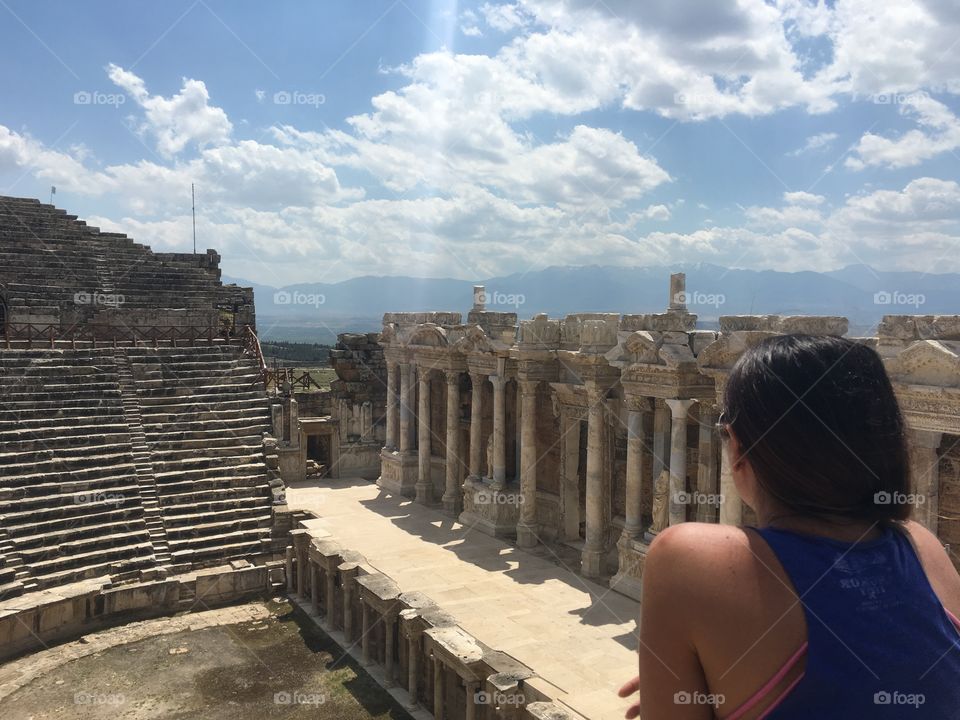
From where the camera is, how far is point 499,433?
20031 millimetres

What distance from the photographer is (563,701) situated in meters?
10.7

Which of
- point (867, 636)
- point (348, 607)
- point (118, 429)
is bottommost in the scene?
point (348, 607)

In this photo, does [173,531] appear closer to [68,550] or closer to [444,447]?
[68,550]

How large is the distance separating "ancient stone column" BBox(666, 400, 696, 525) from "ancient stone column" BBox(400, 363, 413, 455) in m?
12.1

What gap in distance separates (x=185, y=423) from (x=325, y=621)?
8.09 m

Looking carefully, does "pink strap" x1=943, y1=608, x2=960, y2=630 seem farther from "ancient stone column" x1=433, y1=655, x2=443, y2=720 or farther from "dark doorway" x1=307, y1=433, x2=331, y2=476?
"dark doorway" x1=307, y1=433, x2=331, y2=476

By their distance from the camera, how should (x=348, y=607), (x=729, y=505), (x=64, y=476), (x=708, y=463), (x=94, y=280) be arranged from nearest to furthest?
(x=729, y=505) < (x=708, y=463) < (x=348, y=607) < (x=64, y=476) < (x=94, y=280)

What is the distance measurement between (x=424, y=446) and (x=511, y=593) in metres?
8.91

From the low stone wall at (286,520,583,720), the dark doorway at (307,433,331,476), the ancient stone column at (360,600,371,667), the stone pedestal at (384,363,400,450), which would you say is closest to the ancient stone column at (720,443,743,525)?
the low stone wall at (286,520,583,720)

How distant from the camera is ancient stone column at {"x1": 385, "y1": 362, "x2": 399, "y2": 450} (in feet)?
85.5

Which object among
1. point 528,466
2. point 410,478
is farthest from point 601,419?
point 410,478

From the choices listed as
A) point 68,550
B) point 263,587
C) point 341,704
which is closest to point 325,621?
point 263,587

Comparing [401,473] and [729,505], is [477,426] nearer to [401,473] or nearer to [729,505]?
[401,473]

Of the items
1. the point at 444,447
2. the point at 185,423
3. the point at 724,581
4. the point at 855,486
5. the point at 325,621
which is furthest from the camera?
the point at 444,447
